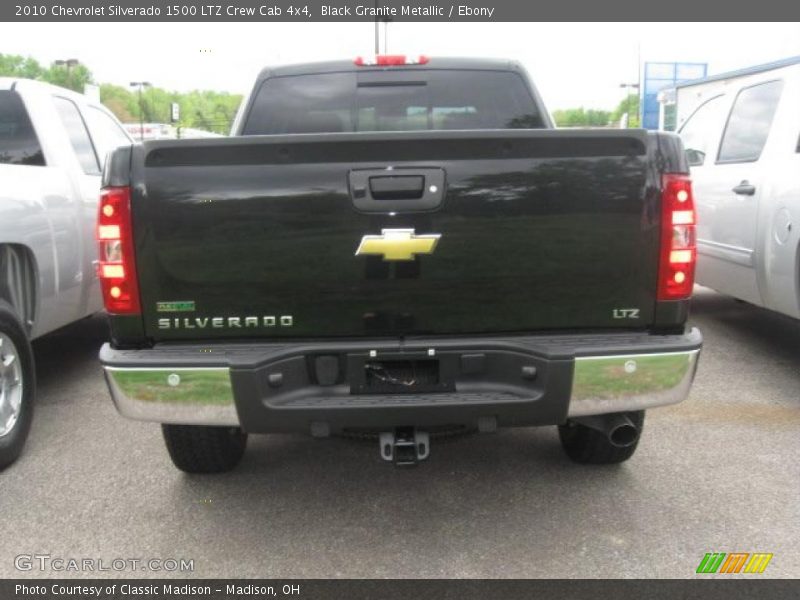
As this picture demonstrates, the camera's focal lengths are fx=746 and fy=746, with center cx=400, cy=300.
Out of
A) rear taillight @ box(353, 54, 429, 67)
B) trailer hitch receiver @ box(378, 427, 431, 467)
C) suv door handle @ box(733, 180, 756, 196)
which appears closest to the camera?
trailer hitch receiver @ box(378, 427, 431, 467)

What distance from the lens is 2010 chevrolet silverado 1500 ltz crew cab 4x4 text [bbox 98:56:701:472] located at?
8.79ft

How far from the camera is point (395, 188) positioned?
2.68 metres

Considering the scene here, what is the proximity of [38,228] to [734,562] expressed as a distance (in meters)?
3.92

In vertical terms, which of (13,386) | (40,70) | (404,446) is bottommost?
(13,386)

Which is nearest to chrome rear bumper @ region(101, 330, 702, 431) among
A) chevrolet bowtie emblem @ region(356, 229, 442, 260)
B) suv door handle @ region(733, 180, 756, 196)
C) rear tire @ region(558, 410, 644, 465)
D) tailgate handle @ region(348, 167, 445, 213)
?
chevrolet bowtie emblem @ region(356, 229, 442, 260)

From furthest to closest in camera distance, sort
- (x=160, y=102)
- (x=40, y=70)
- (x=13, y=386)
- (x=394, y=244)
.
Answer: (x=160, y=102) → (x=40, y=70) → (x=13, y=386) → (x=394, y=244)

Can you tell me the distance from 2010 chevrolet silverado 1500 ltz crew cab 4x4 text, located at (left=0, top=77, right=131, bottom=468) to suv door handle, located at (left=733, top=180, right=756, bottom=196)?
15.0ft

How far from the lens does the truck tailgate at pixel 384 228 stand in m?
2.68

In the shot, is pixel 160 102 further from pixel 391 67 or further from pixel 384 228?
pixel 384 228

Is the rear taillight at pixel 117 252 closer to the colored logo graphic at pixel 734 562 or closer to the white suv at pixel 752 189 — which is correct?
the colored logo graphic at pixel 734 562

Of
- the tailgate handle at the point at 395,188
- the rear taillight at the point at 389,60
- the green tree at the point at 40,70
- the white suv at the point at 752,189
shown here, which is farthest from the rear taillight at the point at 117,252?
the green tree at the point at 40,70

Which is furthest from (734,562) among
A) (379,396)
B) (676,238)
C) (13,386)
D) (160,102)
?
(160,102)

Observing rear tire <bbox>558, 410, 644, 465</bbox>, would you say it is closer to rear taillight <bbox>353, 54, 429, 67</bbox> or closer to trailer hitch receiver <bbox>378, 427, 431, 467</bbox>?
trailer hitch receiver <bbox>378, 427, 431, 467</bbox>

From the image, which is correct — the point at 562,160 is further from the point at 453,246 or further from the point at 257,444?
the point at 257,444
